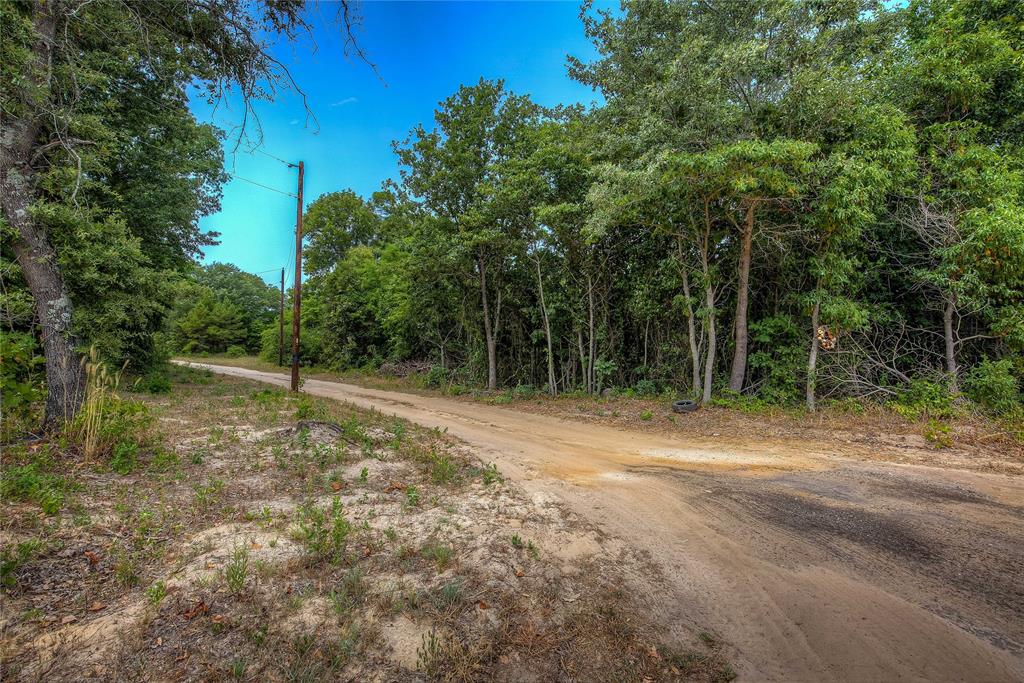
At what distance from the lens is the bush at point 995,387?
7746 mm

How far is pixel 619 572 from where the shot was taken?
9.79 feet

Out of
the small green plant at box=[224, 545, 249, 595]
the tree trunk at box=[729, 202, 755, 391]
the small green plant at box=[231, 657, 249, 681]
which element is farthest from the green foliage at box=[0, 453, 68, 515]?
the tree trunk at box=[729, 202, 755, 391]

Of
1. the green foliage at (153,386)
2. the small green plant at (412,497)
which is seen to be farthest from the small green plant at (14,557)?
the green foliage at (153,386)

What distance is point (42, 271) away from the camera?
475cm

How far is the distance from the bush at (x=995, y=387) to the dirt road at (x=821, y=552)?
4.39m

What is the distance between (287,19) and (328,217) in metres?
28.2

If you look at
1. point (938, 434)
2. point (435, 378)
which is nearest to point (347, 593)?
point (938, 434)

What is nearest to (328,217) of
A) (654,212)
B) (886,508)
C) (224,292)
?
(224,292)

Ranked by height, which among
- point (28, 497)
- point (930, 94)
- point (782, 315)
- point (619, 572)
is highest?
point (930, 94)

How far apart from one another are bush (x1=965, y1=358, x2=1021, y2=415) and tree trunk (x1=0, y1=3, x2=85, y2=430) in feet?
46.9

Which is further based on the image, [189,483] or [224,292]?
[224,292]

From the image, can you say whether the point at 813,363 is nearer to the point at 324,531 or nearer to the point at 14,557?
the point at 324,531

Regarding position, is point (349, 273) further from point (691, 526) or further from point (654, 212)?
point (691, 526)

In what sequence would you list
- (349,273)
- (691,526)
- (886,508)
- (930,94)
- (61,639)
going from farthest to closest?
(349,273), (930,94), (886,508), (691,526), (61,639)
